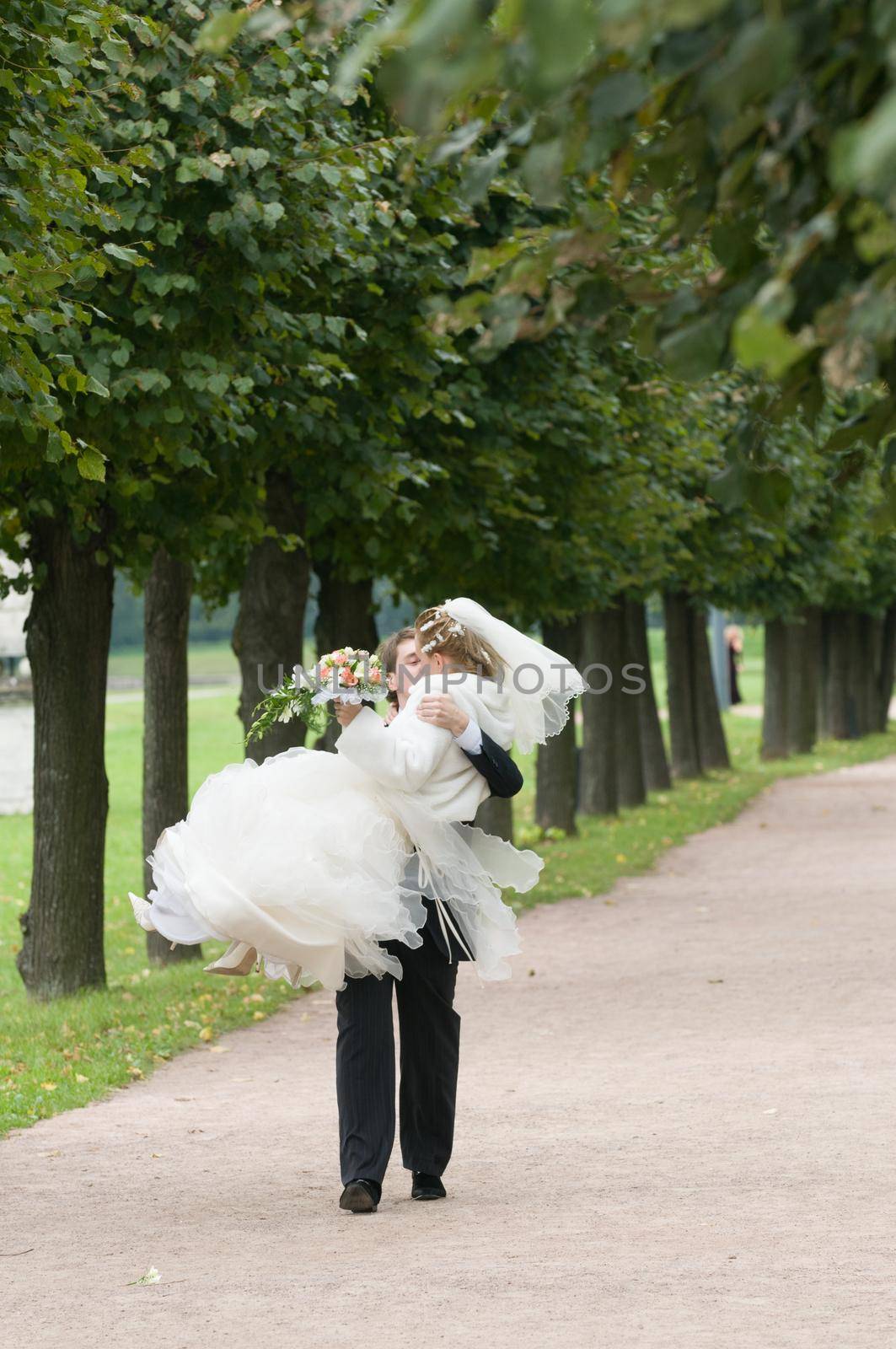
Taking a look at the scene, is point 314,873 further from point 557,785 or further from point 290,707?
point 557,785

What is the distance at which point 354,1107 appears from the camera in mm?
6711

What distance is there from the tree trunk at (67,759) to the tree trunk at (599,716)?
1264 cm

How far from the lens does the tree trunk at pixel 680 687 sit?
101ft

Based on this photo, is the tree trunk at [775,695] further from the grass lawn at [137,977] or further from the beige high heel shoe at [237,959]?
the beige high heel shoe at [237,959]

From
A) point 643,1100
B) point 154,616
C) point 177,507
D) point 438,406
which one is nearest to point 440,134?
point 643,1100

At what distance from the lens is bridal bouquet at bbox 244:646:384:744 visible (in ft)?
21.7

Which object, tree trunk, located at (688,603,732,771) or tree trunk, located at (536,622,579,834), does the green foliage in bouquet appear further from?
tree trunk, located at (688,603,732,771)

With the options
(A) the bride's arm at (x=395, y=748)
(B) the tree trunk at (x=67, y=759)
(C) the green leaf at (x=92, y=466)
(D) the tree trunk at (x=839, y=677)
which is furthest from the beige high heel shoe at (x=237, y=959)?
(D) the tree trunk at (x=839, y=677)

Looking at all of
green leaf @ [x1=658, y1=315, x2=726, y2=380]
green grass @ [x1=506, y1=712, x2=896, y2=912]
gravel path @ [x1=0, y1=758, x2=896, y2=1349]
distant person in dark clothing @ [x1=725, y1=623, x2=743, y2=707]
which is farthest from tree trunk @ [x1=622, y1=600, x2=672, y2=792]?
green leaf @ [x1=658, y1=315, x2=726, y2=380]

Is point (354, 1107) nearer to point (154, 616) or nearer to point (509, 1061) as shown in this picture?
point (509, 1061)

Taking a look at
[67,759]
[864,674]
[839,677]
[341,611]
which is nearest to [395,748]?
[67,759]

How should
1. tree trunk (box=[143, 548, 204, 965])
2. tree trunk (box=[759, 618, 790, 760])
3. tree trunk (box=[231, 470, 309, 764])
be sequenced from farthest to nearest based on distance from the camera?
tree trunk (box=[759, 618, 790, 760]), tree trunk (box=[231, 470, 309, 764]), tree trunk (box=[143, 548, 204, 965])

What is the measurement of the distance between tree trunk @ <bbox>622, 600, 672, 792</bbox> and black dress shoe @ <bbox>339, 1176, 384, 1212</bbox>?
786 inches

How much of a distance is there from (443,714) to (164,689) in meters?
7.47
